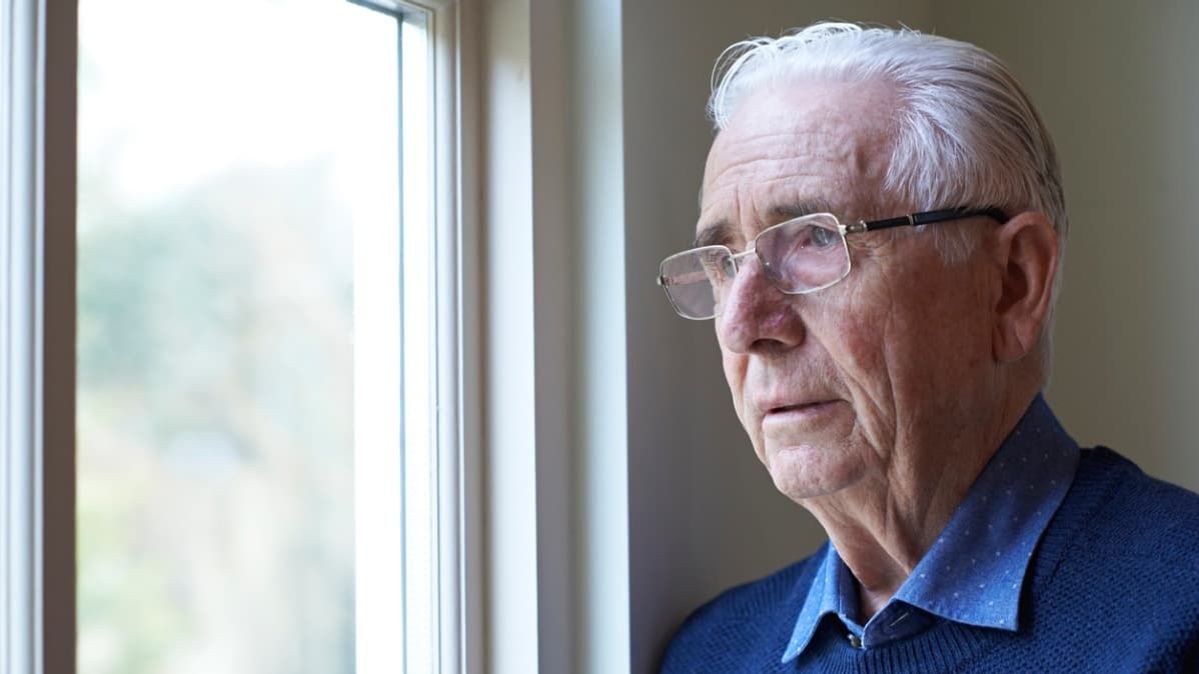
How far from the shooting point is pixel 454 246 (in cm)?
153

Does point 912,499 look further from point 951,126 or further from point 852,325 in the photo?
point 951,126

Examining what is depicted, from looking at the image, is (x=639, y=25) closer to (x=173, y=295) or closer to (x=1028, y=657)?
(x=173, y=295)

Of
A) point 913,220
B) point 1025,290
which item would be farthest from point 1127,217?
point 913,220

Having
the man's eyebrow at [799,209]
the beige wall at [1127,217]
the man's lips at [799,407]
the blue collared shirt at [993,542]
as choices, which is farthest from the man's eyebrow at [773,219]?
the beige wall at [1127,217]

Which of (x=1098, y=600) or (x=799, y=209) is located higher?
(x=799, y=209)

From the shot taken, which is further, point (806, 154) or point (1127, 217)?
point (1127, 217)

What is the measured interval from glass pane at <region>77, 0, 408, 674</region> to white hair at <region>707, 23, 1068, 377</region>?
0.55 meters

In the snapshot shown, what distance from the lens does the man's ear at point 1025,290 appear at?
1.25 m

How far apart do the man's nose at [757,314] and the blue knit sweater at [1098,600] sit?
0.36 m

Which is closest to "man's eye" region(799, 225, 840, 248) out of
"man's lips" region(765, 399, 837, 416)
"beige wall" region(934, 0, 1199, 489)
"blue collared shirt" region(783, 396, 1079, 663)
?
"man's lips" region(765, 399, 837, 416)

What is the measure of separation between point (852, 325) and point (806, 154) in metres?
0.19

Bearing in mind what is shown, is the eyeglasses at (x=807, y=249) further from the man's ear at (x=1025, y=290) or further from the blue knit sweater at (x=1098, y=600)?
the blue knit sweater at (x=1098, y=600)

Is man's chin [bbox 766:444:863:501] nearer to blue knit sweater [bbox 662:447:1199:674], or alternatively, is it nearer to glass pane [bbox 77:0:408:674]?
blue knit sweater [bbox 662:447:1199:674]

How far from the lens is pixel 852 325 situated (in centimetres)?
122
